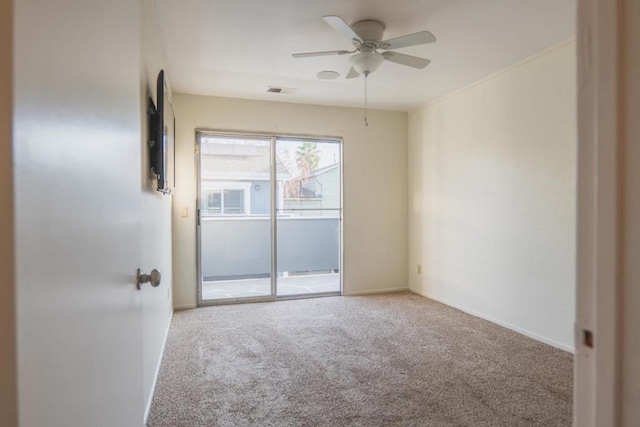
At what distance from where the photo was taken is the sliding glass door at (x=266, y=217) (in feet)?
14.5

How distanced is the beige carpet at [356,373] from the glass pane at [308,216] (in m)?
0.94

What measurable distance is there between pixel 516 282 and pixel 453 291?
0.94m

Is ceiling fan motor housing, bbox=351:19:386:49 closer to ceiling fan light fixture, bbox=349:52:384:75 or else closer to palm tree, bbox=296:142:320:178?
ceiling fan light fixture, bbox=349:52:384:75

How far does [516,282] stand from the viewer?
11.2 feet

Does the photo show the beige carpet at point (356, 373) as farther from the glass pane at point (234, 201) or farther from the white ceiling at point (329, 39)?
the white ceiling at point (329, 39)

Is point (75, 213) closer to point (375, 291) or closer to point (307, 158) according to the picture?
point (307, 158)

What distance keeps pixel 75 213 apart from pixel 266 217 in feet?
13.1

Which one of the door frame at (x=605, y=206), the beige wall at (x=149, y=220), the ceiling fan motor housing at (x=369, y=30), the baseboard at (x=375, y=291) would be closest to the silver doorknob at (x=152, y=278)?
the beige wall at (x=149, y=220)

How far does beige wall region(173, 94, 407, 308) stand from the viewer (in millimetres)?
4234

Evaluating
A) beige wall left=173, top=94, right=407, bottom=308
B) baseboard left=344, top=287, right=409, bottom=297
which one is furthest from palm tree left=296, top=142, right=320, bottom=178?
baseboard left=344, top=287, right=409, bottom=297

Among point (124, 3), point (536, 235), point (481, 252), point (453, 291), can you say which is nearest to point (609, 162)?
point (124, 3)

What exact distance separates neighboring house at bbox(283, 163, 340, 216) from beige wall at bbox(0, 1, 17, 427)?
4.25 metres

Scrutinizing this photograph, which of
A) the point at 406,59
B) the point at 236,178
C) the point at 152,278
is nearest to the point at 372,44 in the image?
the point at 406,59

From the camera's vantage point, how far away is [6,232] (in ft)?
1.37
